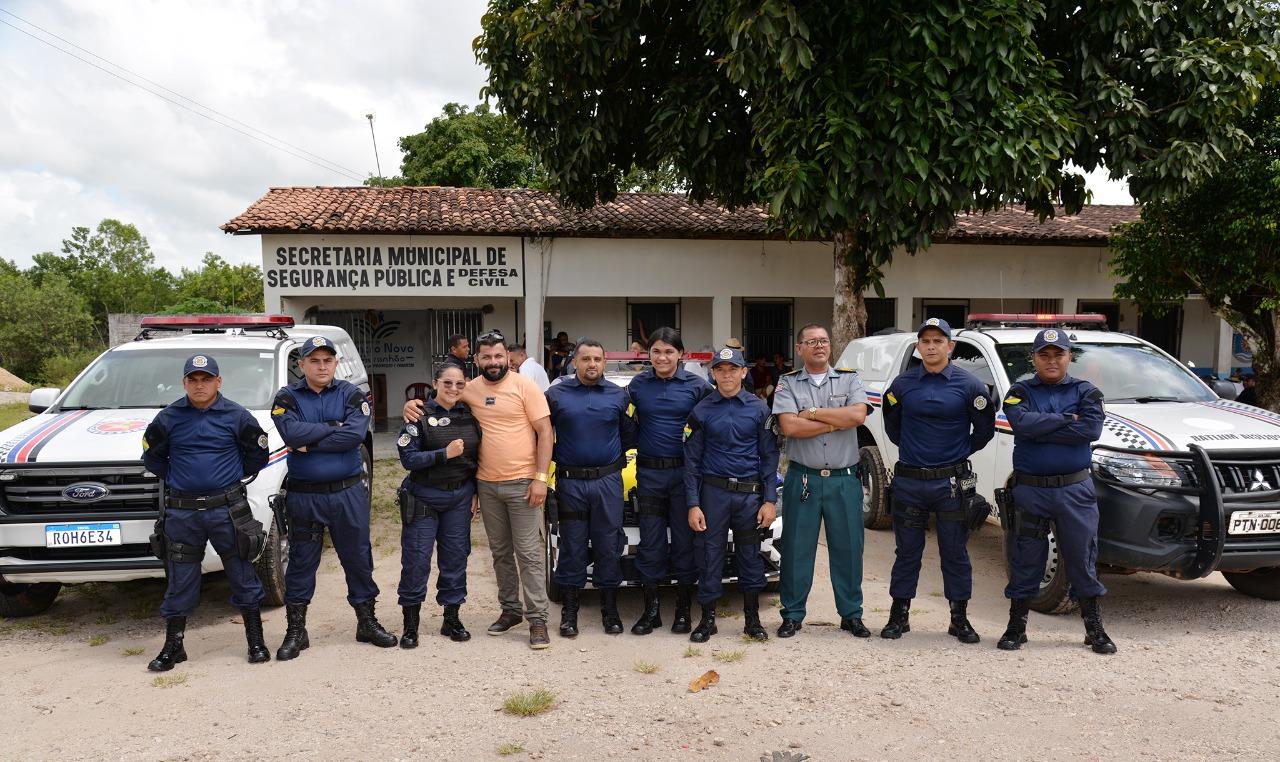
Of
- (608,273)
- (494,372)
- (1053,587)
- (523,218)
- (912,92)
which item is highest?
(912,92)

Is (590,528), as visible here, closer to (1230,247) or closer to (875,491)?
(875,491)

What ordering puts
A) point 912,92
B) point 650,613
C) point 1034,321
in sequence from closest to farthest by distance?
point 650,613 → point 1034,321 → point 912,92

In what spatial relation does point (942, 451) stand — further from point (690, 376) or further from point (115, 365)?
point (115, 365)

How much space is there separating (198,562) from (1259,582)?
664cm

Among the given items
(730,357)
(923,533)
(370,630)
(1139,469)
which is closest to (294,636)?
(370,630)

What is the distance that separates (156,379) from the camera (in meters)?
6.04

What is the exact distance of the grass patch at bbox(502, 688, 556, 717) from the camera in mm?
3787

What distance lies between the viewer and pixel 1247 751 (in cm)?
336

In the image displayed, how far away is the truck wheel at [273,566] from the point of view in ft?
16.8

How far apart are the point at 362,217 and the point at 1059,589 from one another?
482 inches

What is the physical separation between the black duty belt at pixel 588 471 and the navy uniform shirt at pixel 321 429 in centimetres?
117

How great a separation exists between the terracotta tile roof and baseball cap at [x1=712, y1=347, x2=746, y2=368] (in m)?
9.28

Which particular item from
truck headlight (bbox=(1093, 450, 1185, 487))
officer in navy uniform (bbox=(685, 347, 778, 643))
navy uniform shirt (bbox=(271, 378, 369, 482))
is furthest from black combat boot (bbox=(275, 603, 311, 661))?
truck headlight (bbox=(1093, 450, 1185, 487))

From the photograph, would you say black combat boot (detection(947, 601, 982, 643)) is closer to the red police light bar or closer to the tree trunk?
the red police light bar
